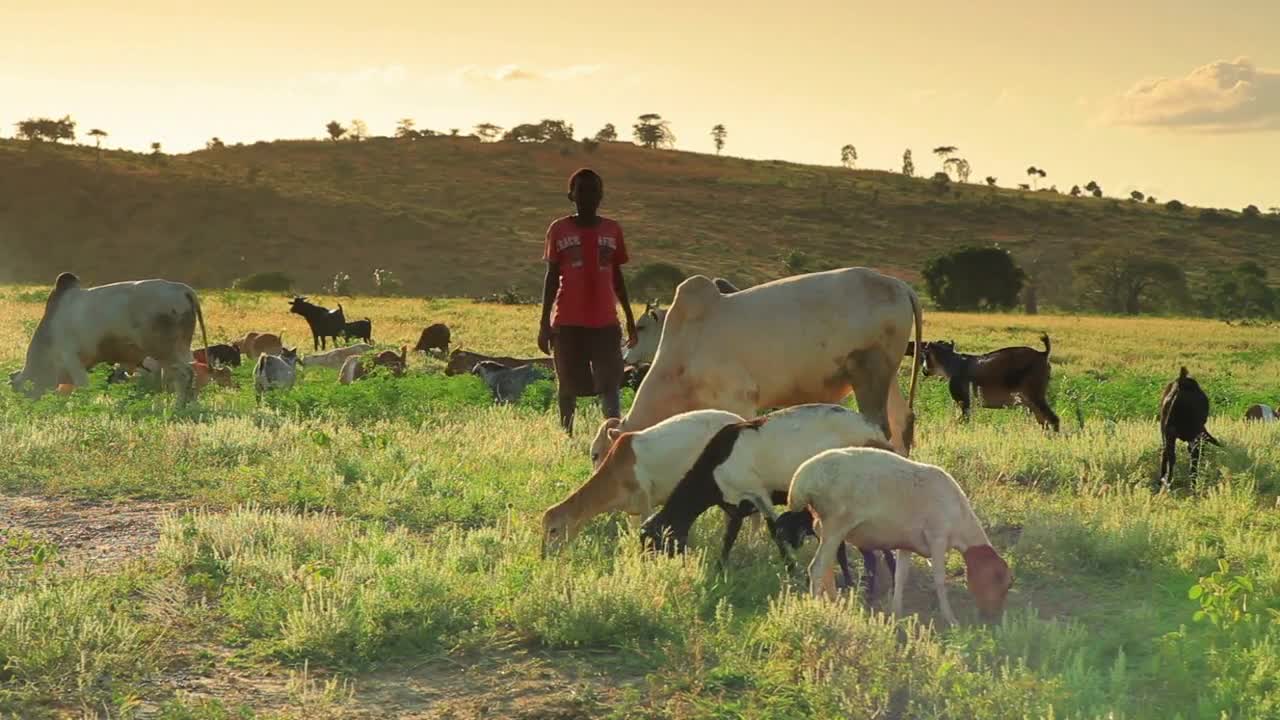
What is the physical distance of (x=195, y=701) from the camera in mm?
5059

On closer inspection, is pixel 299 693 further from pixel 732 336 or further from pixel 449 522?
pixel 732 336

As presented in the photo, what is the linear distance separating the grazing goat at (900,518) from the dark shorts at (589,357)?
411 cm

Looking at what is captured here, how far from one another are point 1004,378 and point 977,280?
5229 cm

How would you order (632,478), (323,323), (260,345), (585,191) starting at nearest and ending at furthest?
(632,478) → (585,191) → (260,345) → (323,323)

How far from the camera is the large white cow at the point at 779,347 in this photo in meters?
9.05

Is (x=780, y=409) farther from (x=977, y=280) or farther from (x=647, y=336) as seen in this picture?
(x=977, y=280)

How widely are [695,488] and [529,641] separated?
1381mm

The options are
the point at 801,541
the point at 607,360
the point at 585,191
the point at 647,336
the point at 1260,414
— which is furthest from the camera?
the point at 1260,414

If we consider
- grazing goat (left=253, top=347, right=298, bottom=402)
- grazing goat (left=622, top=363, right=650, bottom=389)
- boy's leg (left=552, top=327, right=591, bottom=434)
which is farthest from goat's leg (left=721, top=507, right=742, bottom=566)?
grazing goat (left=253, top=347, right=298, bottom=402)

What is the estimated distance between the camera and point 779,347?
9039mm

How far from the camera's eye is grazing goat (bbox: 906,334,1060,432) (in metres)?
14.5

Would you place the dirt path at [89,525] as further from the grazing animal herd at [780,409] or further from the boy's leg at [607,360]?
the boy's leg at [607,360]

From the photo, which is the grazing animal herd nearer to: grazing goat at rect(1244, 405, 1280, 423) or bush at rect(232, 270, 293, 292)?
grazing goat at rect(1244, 405, 1280, 423)

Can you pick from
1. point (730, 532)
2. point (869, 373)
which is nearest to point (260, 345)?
point (869, 373)
